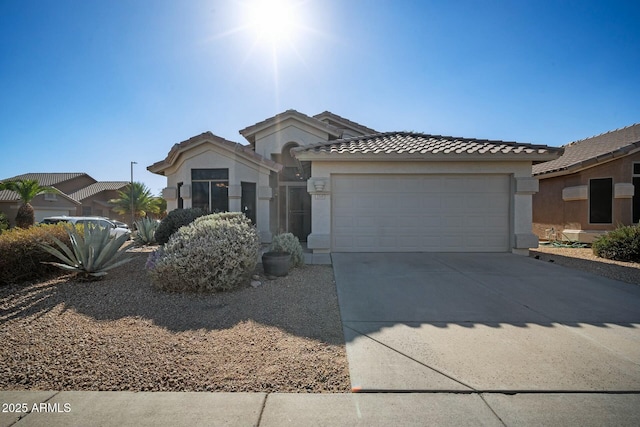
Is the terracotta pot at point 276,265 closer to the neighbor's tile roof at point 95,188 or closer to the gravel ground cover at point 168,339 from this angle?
the gravel ground cover at point 168,339

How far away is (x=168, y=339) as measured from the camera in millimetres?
3607

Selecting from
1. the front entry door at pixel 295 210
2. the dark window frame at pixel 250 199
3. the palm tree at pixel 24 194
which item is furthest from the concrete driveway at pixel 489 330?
the palm tree at pixel 24 194

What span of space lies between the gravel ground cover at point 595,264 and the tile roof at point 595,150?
3.79 metres

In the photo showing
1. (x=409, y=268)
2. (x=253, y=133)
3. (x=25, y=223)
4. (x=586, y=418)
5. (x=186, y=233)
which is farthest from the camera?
(x=25, y=223)

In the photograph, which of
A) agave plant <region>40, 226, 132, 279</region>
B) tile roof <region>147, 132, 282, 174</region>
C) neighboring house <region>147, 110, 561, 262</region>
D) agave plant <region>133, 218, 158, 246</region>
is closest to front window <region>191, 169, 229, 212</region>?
tile roof <region>147, 132, 282, 174</region>

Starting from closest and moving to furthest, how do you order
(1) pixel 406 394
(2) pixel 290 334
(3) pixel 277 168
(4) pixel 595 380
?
1. (1) pixel 406 394
2. (4) pixel 595 380
3. (2) pixel 290 334
4. (3) pixel 277 168

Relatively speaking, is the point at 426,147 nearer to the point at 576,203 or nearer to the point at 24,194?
the point at 576,203

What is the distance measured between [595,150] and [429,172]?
32.2ft

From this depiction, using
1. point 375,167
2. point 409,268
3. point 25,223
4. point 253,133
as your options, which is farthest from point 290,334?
point 25,223

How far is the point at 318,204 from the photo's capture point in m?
8.80

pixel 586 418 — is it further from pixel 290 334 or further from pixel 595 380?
pixel 290 334

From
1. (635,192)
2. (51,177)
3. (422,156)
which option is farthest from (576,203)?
(51,177)

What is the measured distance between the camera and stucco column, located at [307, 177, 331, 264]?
8727mm

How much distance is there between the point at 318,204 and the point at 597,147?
13.8 meters
